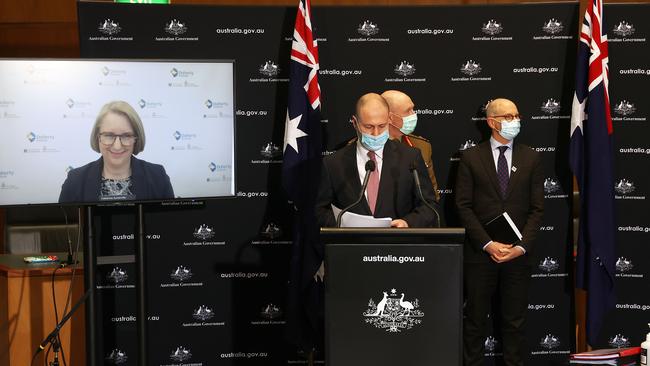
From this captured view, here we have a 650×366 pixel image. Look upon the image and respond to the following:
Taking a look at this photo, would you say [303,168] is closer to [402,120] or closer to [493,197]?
[402,120]

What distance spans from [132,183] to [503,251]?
7.14 feet

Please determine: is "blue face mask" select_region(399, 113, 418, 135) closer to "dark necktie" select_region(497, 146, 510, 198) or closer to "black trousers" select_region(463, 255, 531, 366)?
"dark necktie" select_region(497, 146, 510, 198)

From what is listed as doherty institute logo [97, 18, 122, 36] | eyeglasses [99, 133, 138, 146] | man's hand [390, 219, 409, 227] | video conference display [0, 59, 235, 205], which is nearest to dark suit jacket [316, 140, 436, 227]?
man's hand [390, 219, 409, 227]

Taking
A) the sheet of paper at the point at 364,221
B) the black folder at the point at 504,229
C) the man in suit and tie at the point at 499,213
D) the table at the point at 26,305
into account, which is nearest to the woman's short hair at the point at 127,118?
the table at the point at 26,305

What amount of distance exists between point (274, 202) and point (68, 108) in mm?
1601

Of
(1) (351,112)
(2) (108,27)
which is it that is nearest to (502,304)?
(1) (351,112)

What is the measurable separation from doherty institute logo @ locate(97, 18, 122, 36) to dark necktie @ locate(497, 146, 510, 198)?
2.50 meters

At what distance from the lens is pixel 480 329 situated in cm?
503

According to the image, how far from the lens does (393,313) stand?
321 cm

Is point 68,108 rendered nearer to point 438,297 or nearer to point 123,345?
point 123,345

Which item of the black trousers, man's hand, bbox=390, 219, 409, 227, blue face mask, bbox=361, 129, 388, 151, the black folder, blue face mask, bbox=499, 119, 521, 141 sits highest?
blue face mask, bbox=499, 119, 521, 141

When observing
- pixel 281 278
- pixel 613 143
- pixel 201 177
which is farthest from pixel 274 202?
pixel 613 143

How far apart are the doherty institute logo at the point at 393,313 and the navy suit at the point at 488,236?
1797 mm

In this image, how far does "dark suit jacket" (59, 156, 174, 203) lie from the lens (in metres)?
4.21
